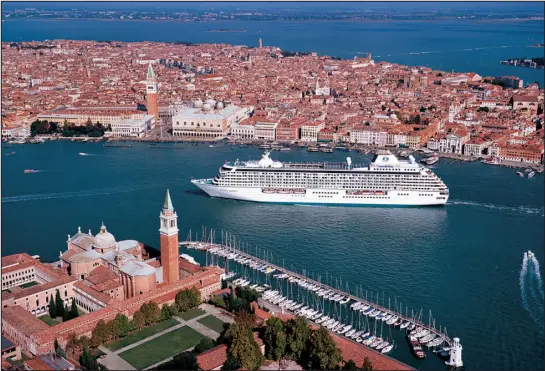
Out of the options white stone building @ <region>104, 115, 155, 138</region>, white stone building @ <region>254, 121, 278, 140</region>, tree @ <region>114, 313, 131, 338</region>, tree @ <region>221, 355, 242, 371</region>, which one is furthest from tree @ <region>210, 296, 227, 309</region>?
white stone building @ <region>104, 115, 155, 138</region>

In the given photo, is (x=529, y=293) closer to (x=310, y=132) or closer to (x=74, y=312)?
(x=74, y=312)

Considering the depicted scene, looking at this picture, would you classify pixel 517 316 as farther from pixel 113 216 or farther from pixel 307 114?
pixel 307 114

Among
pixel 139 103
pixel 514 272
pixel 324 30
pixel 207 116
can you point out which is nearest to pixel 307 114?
pixel 207 116

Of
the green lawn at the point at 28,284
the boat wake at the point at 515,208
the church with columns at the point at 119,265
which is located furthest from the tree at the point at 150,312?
the boat wake at the point at 515,208

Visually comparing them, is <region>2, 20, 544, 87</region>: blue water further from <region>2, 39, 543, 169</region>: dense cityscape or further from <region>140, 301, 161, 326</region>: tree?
<region>140, 301, 161, 326</region>: tree

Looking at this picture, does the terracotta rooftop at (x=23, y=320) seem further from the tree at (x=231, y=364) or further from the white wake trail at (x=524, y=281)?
the white wake trail at (x=524, y=281)

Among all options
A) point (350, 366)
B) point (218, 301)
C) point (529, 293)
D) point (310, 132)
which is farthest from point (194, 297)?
point (310, 132)
